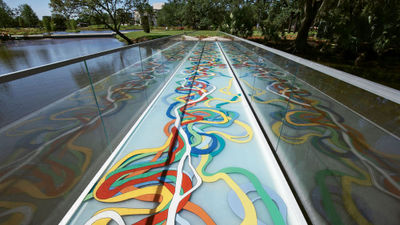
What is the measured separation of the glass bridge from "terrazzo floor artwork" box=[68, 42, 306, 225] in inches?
0.5

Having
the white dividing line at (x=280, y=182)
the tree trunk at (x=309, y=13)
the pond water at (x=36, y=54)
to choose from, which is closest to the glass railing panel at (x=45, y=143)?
the white dividing line at (x=280, y=182)

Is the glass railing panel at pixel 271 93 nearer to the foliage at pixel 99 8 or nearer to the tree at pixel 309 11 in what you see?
the tree at pixel 309 11

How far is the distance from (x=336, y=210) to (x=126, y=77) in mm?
2848

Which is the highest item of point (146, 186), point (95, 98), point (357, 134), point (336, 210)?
point (357, 134)

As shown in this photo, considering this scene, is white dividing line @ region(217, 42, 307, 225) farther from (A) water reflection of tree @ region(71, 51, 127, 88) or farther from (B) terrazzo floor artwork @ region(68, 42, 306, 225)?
(A) water reflection of tree @ region(71, 51, 127, 88)

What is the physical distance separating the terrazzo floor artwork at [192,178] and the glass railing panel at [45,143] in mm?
297

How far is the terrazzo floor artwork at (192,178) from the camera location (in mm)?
1661

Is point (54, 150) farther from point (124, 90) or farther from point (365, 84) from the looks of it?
point (365, 84)

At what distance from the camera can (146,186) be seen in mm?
1964

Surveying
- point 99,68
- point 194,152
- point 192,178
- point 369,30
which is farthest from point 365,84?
point 369,30

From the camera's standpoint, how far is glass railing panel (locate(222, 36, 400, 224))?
91 cm

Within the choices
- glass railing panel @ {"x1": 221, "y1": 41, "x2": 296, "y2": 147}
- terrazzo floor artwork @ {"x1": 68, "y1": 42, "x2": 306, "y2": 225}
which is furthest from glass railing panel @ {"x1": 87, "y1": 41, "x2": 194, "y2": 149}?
glass railing panel @ {"x1": 221, "y1": 41, "x2": 296, "y2": 147}

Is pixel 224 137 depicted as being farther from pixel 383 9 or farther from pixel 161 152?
A: pixel 383 9

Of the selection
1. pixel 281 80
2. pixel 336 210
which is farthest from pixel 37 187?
pixel 281 80
